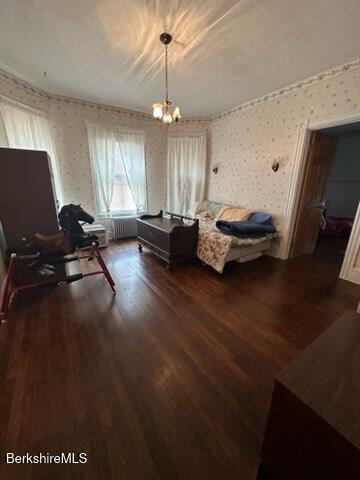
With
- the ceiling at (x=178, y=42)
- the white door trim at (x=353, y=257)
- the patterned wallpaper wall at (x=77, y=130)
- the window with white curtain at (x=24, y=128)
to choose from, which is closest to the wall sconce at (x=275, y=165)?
the ceiling at (x=178, y=42)

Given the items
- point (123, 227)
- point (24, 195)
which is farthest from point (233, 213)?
point (24, 195)

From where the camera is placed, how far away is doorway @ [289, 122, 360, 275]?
323cm

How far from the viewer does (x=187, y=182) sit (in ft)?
16.0

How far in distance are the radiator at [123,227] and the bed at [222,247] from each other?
1921mm

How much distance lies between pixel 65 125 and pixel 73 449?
14.3 feet

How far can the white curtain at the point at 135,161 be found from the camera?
4.16 metres

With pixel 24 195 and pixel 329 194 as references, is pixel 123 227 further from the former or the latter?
pixel 329 194

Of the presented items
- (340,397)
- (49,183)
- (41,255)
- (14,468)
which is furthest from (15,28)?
(340,397)

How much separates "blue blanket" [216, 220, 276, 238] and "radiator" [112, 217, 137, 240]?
7.23ft

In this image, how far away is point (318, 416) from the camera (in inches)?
23.7

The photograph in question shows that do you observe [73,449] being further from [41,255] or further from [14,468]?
[41,255]

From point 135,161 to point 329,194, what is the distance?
5408 millimetres

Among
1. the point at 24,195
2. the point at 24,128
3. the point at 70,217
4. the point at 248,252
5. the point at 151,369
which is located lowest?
the point at 151,369

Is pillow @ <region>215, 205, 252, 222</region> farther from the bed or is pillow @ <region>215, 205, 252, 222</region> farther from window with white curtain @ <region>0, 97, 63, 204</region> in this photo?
window with white curtain @ <region>0, 97, 63, 204</region>
